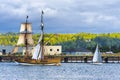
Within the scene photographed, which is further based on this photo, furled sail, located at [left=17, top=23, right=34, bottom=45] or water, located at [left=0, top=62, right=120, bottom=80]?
furled sail, located at [left=17, top=23, right=34, bottom=45]

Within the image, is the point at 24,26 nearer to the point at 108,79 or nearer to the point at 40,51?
the point at 40,51

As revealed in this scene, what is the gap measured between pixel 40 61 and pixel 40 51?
256 cm

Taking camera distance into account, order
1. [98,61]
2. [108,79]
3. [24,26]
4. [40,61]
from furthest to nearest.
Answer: [24,26] → [98,61] → [40,61] → [108,79]

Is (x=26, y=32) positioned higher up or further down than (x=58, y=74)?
higher up

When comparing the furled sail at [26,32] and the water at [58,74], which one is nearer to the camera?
the water at [58,74]

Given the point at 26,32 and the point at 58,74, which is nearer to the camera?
the point at 58,74

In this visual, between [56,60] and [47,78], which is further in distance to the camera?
[56,60]

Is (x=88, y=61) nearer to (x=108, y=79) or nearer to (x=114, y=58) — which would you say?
(x=114, y=58)

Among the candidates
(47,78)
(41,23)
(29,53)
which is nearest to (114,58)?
(29,53)

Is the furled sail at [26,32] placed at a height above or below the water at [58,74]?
above

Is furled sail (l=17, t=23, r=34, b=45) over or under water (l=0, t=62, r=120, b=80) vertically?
over

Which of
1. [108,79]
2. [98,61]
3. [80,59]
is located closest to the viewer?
[108,79]

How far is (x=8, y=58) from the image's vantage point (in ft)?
620

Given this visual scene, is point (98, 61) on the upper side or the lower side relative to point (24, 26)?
lower
